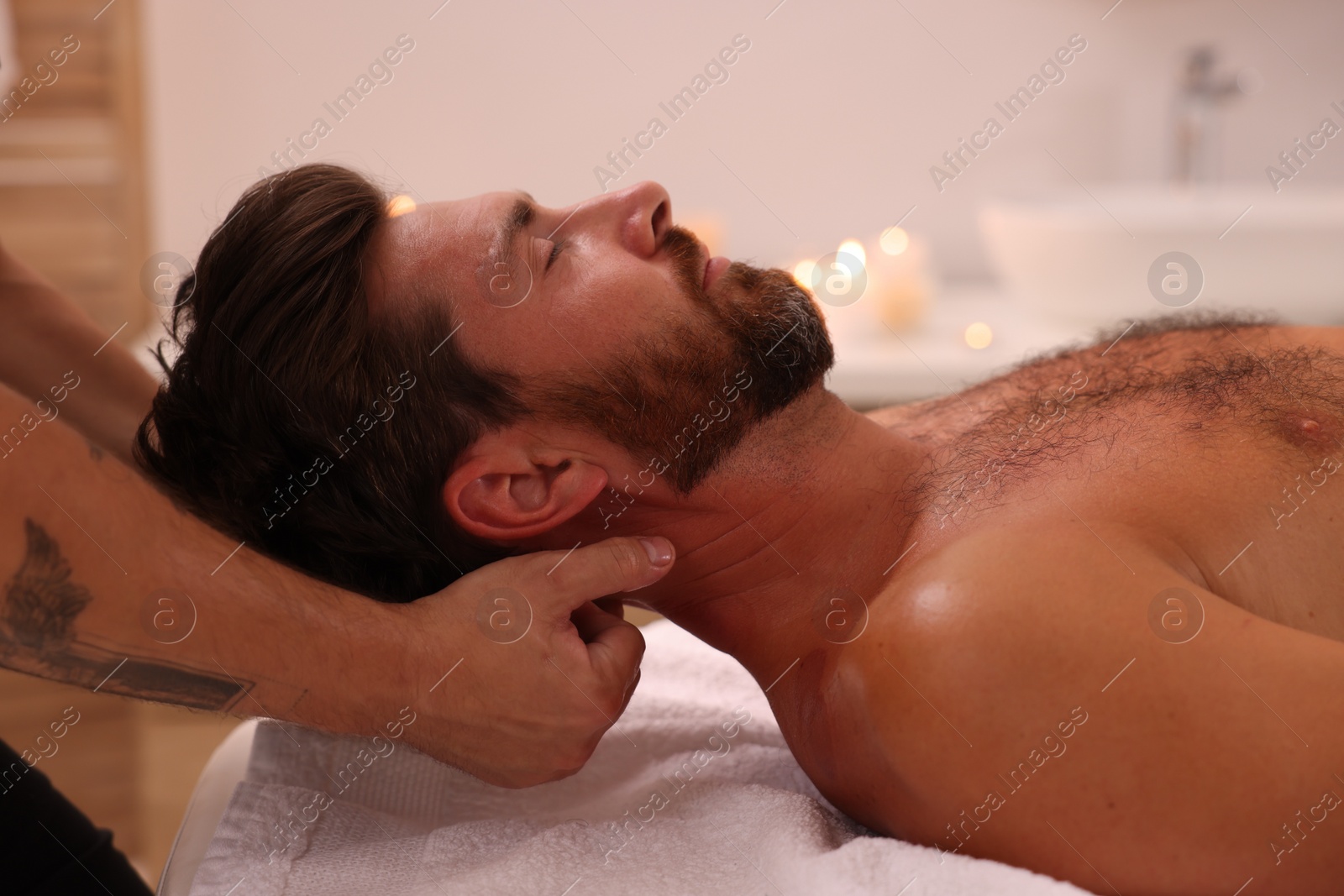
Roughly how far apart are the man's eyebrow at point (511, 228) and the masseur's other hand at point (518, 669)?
31 cm

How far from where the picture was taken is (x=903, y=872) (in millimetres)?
840

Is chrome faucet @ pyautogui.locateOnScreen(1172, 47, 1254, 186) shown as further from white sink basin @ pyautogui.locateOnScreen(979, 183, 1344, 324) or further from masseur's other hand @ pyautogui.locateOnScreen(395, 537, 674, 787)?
masseur's other hand @ pyautogui.locateOnScreen(395, 537, 674, 787)

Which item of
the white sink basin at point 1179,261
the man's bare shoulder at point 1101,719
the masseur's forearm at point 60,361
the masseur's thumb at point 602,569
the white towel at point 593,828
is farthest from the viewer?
the white sink basin at point 1179,261

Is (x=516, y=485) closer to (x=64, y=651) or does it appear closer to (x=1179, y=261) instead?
(x=64, y=651)

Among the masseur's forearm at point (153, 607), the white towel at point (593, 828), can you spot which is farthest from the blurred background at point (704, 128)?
the masseur's forearm at point (153, 607)

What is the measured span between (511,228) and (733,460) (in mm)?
333

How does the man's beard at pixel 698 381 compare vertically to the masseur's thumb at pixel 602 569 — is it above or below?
above

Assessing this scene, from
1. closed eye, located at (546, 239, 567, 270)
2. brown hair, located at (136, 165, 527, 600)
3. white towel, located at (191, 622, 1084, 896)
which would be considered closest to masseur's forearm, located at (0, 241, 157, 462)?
brown hair, located at (136, 165, 527, 600)

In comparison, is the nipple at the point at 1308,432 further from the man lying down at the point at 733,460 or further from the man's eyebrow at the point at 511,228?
the man's eyebrow at the point at 511,228

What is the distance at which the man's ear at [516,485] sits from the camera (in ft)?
3.54

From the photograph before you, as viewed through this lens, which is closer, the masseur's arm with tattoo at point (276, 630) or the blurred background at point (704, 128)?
the masseur's arm with tattoo at point (276, 630)

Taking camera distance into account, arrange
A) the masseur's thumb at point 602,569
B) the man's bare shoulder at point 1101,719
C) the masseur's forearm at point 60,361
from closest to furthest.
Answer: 1. the man's bare shoulder at point 1101,719
2. the masseur's thumb at point 602,569
3. the masseur's forearm at point 60,361

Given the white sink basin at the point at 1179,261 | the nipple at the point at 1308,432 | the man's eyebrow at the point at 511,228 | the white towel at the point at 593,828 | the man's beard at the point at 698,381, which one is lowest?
the white towel at the point at 593,828

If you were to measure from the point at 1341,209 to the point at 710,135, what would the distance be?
4.32 feet
